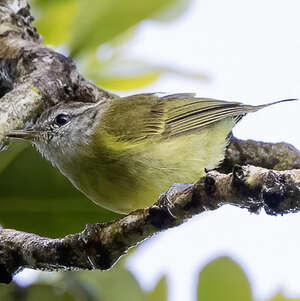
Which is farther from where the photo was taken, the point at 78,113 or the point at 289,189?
the point at 78,113

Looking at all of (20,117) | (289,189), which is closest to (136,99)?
(20,117)

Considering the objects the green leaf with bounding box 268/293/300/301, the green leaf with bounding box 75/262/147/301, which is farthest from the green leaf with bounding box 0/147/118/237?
the green leaf with bounding box 268/293/300/301

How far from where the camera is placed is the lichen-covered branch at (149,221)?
1673mm

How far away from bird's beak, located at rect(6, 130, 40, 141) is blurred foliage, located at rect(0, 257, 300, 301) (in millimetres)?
695

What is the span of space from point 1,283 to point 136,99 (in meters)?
1.95

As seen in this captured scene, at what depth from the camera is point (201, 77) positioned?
322 cm

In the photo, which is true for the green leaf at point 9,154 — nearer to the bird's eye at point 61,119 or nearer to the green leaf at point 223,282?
the bird's eye at point 61,119

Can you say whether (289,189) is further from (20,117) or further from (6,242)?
(20,117)

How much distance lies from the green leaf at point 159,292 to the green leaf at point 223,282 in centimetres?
18

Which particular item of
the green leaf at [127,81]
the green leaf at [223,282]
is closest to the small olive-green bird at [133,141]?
the green leaf at [127,81]

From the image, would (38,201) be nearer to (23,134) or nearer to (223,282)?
(23,134)

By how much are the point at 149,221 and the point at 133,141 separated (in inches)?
53.4

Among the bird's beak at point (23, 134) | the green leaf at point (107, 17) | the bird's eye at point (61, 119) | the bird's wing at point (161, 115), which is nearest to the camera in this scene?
the bird's beak at point (23, 134)

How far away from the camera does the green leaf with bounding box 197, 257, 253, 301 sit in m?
2.14
